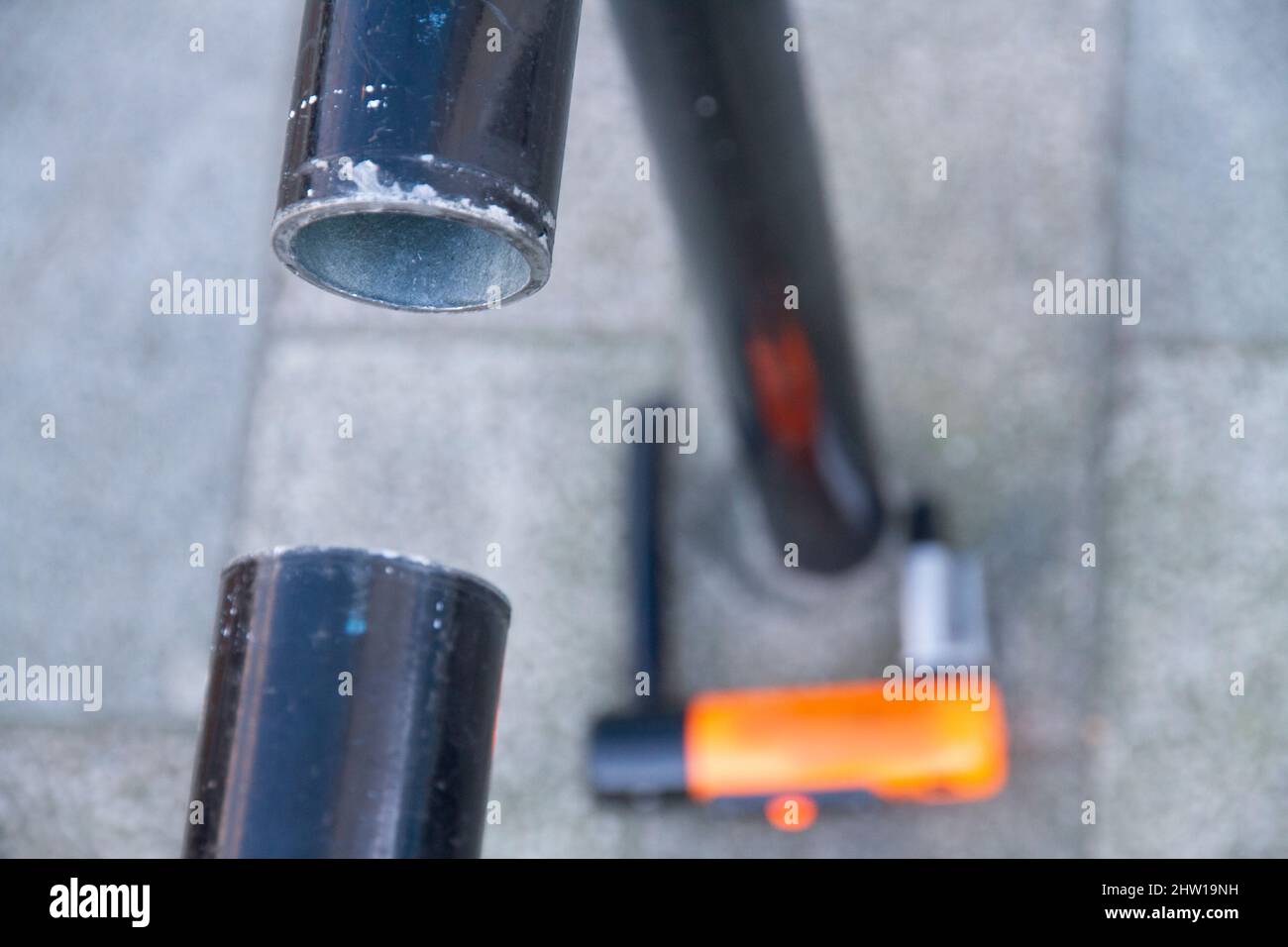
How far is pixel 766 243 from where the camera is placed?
190 centimetres

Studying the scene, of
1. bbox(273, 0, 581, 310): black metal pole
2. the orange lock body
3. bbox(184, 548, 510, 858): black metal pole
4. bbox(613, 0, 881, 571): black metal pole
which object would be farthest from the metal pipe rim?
the orange lock body

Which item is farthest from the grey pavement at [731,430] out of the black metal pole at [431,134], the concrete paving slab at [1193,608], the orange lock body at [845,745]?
the black metal pole at [431,134]

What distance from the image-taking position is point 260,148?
336cm

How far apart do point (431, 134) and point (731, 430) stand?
6.81ft

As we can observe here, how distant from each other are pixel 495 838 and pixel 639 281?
5.06 feet

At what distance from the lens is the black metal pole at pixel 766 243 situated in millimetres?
1516

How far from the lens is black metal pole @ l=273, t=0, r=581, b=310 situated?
0.94m

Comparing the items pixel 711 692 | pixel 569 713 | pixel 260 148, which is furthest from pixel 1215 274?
pixel 260 148

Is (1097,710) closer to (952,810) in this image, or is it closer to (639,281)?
(952,810)

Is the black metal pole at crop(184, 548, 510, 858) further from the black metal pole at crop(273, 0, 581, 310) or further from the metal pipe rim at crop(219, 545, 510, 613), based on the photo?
the black metal pole at crop(273, 0, 581, 310)

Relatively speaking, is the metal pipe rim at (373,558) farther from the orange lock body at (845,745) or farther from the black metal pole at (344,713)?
the orange lock body at (845,745)

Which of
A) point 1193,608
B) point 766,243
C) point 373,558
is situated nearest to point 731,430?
point 766,243
